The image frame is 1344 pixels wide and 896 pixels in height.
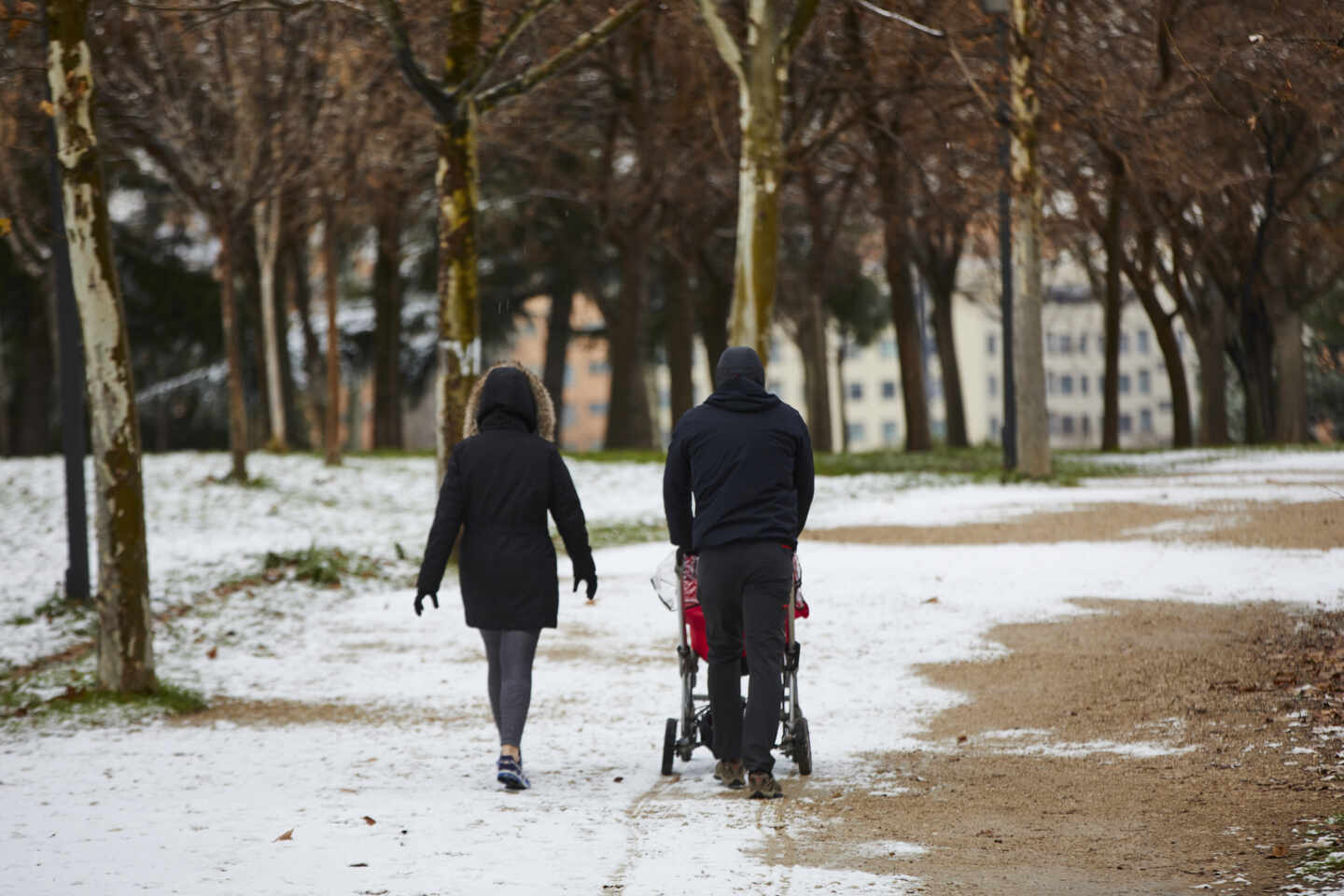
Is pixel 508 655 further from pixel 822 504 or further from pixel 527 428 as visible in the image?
pixel 822 504

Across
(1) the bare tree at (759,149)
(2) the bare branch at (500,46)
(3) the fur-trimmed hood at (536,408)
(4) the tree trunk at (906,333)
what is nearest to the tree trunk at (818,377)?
(4) the tree trunk at (906,333)

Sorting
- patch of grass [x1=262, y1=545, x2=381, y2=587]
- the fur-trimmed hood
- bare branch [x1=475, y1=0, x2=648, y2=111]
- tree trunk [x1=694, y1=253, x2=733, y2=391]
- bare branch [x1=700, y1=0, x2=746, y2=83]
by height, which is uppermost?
bare branch [x1=700, y1=0, x2=746, y2=83]

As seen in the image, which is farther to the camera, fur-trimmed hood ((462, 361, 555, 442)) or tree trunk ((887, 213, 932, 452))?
tree trunk ((887, 213, 932, 452))

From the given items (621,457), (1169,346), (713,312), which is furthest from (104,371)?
(1169,346)

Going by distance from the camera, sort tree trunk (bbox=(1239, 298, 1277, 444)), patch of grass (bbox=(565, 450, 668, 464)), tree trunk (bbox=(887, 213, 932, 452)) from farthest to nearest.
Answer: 1. tree trunk (bbox=(1239, 298, 1277, 444))
2. tree trunk (bbox=(887, 213, 932, 452))
3. patch of grass (bbox=(565, 450, 668, 464))

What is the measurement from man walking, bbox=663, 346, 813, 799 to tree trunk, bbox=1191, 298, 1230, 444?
3203 centimetres

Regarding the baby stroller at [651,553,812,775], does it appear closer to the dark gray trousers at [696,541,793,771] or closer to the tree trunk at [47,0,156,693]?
the dark gray trousers at [696,541,793,771]

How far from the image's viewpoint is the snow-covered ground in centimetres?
569

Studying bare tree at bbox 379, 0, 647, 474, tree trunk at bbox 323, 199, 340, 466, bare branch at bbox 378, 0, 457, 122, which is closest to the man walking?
bare branch at bbox 378, 0, 457, 122

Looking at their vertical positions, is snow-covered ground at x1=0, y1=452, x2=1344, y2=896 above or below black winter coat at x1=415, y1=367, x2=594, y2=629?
below

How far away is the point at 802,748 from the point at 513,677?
1299mm

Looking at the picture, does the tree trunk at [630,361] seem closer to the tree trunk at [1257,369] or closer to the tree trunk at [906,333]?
the tree trunk at [906,333]

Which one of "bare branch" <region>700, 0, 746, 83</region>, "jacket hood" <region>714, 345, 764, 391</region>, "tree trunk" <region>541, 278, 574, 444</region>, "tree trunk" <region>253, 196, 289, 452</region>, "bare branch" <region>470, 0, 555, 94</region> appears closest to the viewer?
"jacket hood" <region>714, 345, 764, 391</region>

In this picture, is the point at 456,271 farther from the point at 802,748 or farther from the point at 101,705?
the point at 802,748
